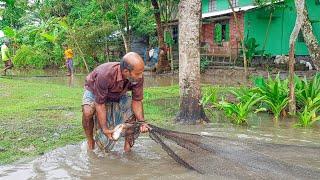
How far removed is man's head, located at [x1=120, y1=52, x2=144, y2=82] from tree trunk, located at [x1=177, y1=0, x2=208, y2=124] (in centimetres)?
327

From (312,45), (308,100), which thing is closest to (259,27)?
(312,45)

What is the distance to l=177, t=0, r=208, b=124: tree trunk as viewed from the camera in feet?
27.8

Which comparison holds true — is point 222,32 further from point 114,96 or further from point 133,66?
point 133,66

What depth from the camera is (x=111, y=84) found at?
5.61m

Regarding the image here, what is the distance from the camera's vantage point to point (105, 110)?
5.77m

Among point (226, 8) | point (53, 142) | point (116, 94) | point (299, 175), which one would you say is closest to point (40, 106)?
point (53, 142)

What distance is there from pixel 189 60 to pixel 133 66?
3399 millimetres

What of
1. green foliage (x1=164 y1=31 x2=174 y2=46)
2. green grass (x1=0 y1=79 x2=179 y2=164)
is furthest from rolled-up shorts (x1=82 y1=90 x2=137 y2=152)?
green foliage (x1=164 y1=31 x2=174 y2=46)

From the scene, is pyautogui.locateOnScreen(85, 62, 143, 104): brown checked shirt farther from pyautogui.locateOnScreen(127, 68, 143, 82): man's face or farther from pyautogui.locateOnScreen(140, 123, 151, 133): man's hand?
pyautogui.locateOnScreen(140, 123, 151, 133): man's hand

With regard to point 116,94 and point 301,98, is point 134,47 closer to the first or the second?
point 301,98

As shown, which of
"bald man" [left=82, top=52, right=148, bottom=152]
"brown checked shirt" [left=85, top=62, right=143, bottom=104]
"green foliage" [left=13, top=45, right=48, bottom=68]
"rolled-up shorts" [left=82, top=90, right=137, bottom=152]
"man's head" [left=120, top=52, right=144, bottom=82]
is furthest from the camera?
"green foliage" [left=13, top=45, right=48, bottom=68]

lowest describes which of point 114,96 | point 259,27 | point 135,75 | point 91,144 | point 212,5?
point 91,144

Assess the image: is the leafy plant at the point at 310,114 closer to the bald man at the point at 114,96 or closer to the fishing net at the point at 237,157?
the fishing net at the point at 237,157

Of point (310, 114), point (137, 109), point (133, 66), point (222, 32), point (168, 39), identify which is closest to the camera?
point (133, 66)
